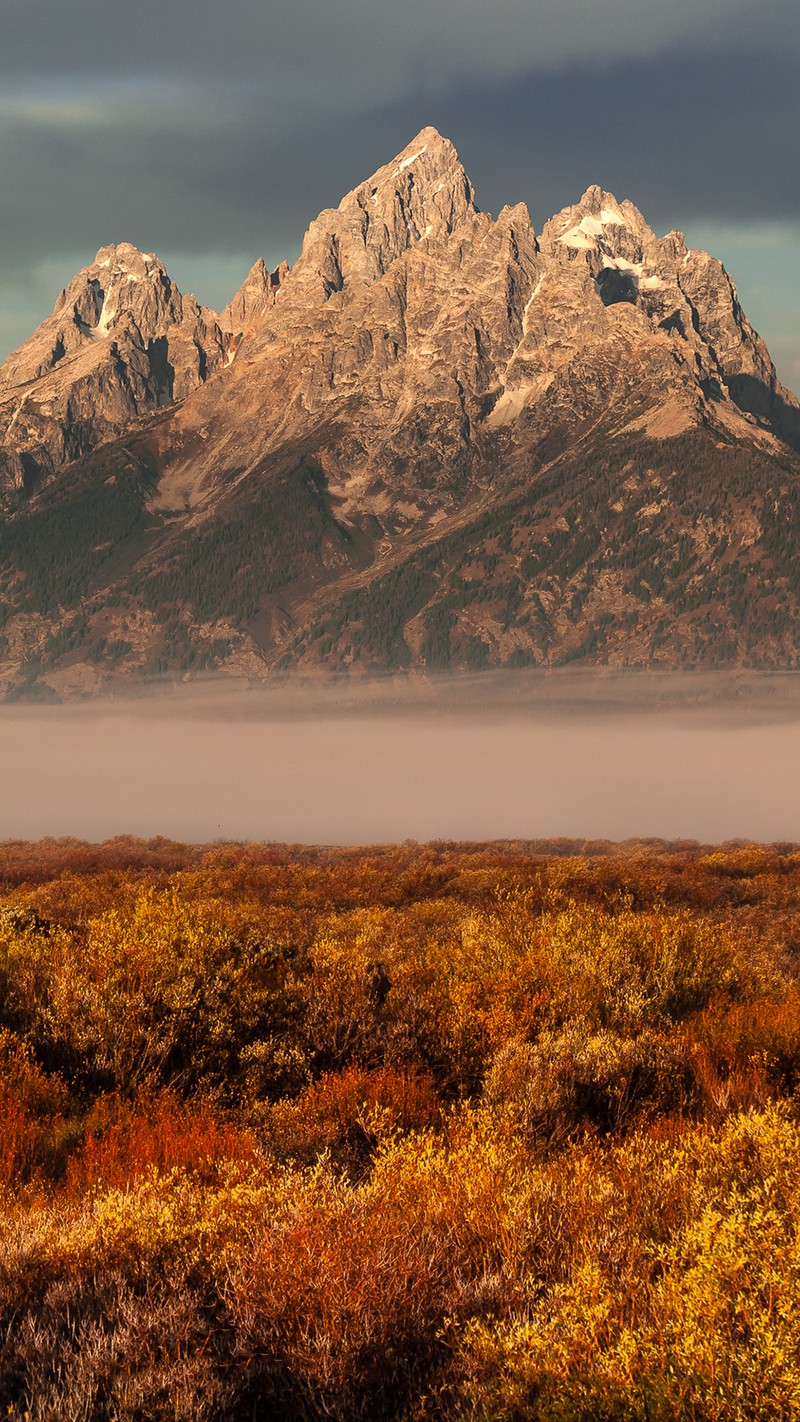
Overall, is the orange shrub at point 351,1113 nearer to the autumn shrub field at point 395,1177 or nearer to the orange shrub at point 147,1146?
the autumn shrub field at point 395,1177

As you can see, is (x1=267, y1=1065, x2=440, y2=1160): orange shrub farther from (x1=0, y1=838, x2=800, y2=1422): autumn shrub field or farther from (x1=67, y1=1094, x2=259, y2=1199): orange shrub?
(x1=67, y1=1094, x2=259, y2=1199): orange shrub

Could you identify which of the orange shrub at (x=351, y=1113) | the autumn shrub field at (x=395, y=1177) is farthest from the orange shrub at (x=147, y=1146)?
the orange shrub at (x=351, y=1113)

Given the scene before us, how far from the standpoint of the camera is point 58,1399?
8.05 meters

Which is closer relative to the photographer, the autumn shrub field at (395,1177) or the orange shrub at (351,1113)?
the autumn shrub field at (395,1177)

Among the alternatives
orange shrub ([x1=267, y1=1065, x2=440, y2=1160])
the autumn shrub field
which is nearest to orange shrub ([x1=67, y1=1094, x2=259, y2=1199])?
the autumn shrub field

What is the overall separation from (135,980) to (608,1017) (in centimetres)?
815

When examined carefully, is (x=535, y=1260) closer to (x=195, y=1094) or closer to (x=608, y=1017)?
(x=195, y=1094)

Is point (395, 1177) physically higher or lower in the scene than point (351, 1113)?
higher

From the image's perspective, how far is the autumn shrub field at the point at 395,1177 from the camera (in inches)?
333

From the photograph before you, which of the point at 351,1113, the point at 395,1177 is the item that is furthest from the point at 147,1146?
the point at 395,1177

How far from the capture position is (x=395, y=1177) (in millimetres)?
11578

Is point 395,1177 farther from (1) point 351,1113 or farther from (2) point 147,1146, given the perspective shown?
(1) point 351,1113

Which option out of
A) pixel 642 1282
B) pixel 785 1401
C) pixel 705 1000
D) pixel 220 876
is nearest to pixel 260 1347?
pixel 642 1282

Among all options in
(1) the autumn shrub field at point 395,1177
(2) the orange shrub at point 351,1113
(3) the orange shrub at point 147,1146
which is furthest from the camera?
(2) the orange shrub at point 351,1113
